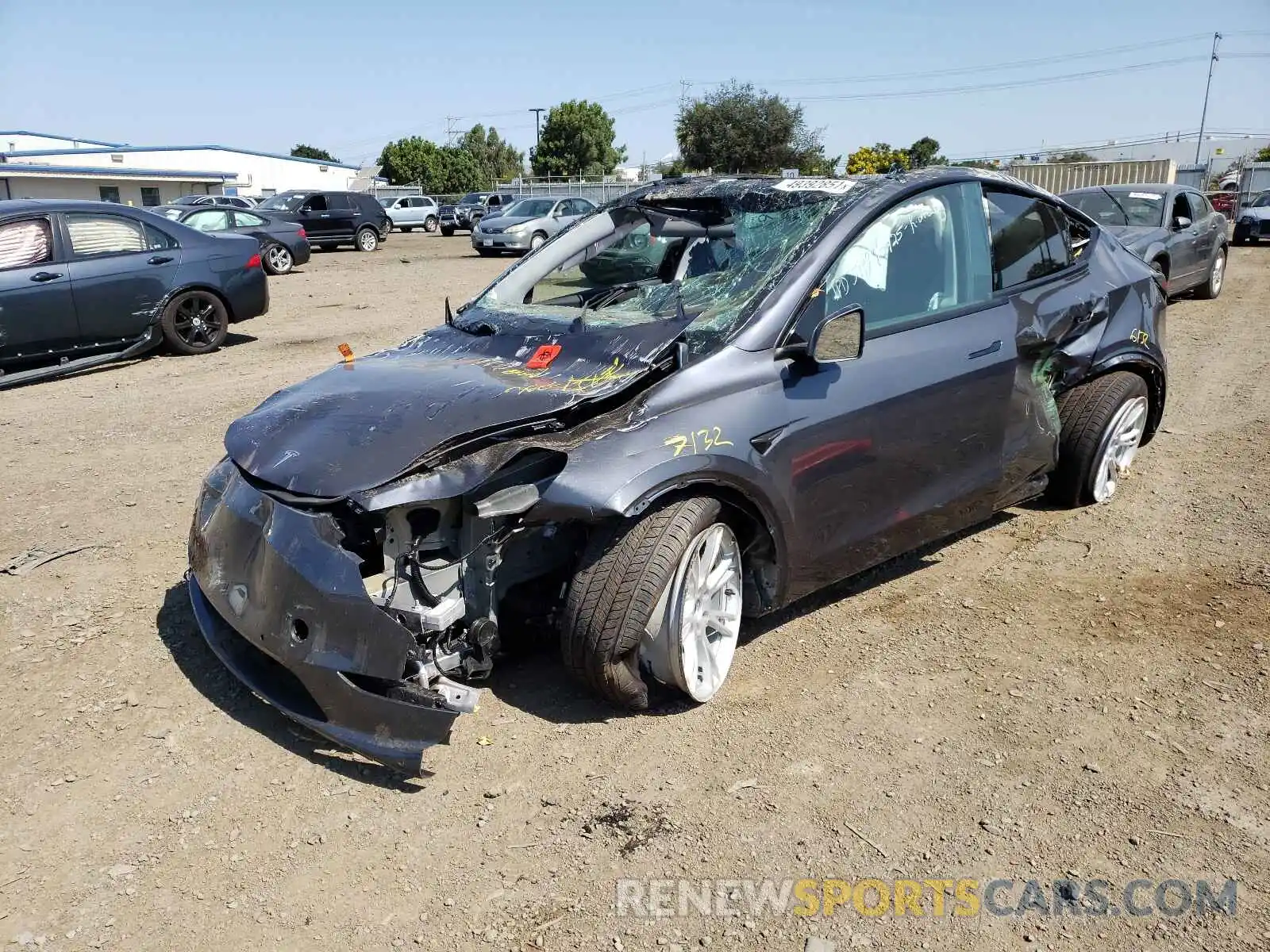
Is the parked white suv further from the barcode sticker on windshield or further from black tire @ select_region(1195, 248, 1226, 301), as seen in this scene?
the barcode sticker on windshield

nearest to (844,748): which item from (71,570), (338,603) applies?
(338,603)

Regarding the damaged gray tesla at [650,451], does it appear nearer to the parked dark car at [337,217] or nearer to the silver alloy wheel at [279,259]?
the silver alloy wheel at [279,259]

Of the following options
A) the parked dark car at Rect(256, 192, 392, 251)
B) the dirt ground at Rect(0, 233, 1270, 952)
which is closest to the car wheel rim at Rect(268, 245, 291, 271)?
the parked dark car at Rect(256, 192, 392, 251)

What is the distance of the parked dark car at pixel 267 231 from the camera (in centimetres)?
1955

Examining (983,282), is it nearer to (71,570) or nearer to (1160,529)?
(1160,529)

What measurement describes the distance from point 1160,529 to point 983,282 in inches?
70.5

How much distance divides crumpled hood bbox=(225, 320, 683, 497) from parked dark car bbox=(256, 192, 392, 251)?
25.4m

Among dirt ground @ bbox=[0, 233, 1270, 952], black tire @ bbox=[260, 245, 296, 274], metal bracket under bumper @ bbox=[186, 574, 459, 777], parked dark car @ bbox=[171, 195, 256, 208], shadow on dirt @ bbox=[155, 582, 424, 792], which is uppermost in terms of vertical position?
parked dark car @ bbox=[171, 195, 256, 208]

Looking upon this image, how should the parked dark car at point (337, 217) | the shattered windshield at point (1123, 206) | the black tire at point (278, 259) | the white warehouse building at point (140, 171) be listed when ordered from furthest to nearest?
the white warehouse building at point (140, 171), the parked dark car at point (337, 217), the black tire at point (278, 259), the shattered windshield at point (1123, 206)

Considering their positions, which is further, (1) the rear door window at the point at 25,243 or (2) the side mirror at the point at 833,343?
(1) the rear door window at the point at 25,243

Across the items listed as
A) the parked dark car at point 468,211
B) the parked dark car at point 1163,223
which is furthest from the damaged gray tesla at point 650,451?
the parked dark car at point 468,211

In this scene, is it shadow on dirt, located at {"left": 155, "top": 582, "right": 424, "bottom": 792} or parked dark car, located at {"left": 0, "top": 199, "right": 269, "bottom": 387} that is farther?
parked dark car, located at {"left": 0, "top": 199, "right": 269, "bottom": 387}

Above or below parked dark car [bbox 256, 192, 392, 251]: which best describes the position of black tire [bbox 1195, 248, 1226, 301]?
below

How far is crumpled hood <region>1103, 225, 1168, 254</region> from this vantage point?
432 inches
